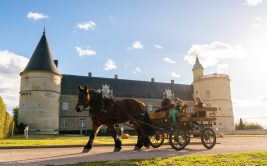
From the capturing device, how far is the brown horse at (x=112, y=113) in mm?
9414

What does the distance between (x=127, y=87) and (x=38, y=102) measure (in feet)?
60.0

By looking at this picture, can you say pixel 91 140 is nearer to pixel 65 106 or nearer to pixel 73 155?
pixel 73 155

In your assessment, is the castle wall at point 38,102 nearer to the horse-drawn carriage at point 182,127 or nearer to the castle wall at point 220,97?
the castle wall at point 220,97

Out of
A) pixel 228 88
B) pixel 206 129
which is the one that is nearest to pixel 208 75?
pixel 228 88

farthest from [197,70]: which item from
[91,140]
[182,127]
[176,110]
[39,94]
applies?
[91,140]

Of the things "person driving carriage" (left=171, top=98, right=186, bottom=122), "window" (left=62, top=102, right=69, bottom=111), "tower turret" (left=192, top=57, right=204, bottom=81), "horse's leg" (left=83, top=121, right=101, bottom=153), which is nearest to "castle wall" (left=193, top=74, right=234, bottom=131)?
"tower turret" (left=192, top=57, right=204, bottom=81)

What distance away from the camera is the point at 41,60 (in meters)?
38.5

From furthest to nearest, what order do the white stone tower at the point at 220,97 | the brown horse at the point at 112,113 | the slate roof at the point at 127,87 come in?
the white stone tower at the point at 220,97, the slate roof at the point at 127,87, the brown horse at the point at 112,113

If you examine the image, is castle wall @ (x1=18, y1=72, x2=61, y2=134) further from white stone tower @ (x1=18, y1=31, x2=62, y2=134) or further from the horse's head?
the horse's head

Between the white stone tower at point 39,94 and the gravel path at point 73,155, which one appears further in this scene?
the white stone tower at point 39,94

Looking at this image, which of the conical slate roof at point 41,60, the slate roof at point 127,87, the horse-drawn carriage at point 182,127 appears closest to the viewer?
the horse-drawn carriage at point 182,127

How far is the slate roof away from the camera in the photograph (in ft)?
152

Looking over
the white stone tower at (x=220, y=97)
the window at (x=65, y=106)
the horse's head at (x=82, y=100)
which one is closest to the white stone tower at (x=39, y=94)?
the window at (x=65, y=106)

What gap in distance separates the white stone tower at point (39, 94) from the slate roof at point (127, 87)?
635cm
